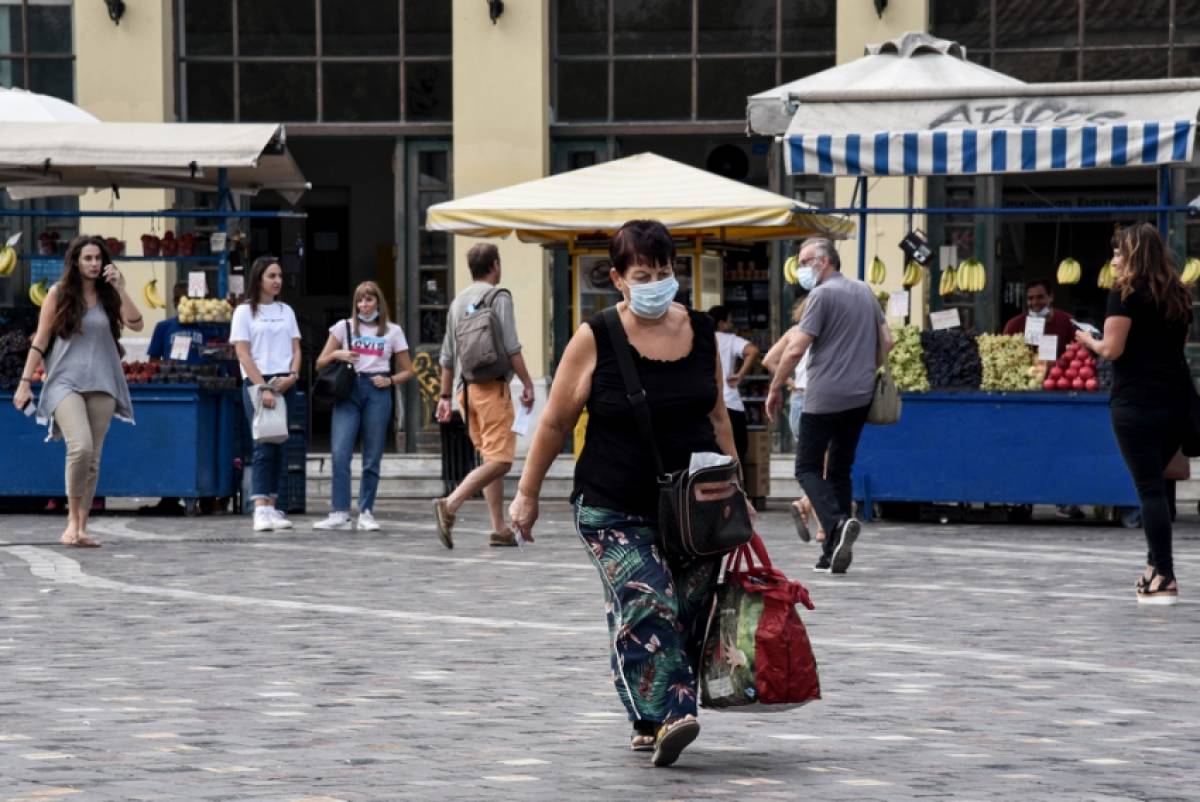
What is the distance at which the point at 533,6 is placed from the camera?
20734 mm

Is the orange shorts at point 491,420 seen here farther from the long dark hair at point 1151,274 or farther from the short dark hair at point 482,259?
the long dark hair at point 1151,274

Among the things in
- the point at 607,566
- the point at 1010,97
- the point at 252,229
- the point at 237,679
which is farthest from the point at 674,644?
the point at 252,229

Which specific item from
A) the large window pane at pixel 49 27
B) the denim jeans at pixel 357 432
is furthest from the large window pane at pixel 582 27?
the denim jeans at pixel 357 432

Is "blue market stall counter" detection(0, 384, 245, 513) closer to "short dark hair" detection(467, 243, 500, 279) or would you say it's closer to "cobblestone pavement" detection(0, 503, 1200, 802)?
"cobblestone pavement" detection(0, 503, 1200, 802)

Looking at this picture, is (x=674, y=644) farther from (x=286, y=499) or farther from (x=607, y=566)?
(x=286, y=499)

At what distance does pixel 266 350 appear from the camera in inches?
606

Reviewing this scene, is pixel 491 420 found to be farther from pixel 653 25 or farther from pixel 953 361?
pixel 653 25

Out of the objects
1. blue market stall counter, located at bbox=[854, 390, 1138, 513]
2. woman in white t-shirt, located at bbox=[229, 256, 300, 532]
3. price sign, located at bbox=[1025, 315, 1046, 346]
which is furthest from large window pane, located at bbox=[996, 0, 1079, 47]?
woman in white t-shirt, located at bbox=[229, 256, 300, 532]

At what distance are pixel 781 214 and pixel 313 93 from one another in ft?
21.5

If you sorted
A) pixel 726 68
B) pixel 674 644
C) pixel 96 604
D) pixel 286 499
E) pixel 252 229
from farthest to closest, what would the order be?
pixel 252 229
pixel 726 68
pixel 286 499
pixel 96 604
pixel 674 644

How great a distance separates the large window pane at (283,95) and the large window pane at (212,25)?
0.41m

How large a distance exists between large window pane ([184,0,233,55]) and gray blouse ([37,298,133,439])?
26.5ft

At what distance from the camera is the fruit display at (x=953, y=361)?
16.0 metres

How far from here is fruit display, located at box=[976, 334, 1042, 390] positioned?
52.2 ft
